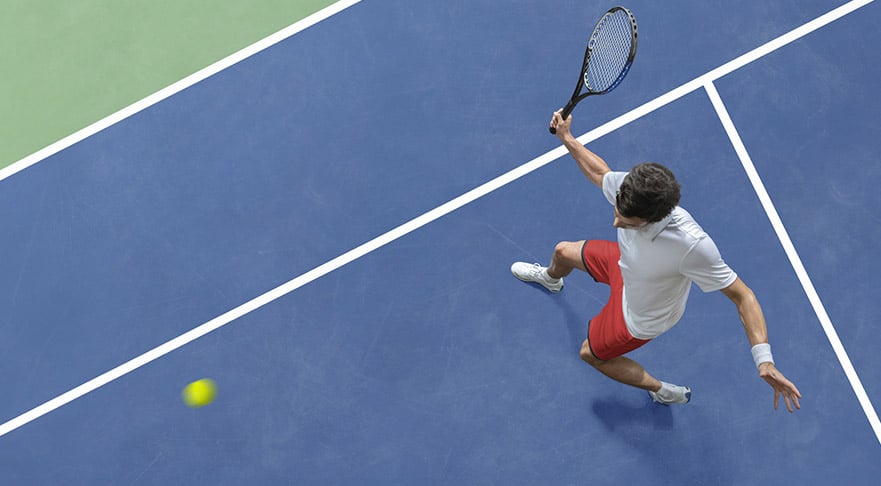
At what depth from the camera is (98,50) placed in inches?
233

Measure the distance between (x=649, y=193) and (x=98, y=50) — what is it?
4166mm

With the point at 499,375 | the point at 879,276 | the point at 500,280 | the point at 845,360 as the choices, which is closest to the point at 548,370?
the point at 499,375

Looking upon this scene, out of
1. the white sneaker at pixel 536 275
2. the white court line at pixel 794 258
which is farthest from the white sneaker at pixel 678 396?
the white court line at pixel 794 258

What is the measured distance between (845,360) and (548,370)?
6.06ft

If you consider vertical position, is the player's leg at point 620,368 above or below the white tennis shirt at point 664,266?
below

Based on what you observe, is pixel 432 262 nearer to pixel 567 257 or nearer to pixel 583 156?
pixel 567 257

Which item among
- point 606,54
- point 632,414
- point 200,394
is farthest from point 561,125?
point 200,394

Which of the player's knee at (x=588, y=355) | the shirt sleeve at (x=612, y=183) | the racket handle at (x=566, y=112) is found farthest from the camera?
the player's knee at (x=588, y=355)

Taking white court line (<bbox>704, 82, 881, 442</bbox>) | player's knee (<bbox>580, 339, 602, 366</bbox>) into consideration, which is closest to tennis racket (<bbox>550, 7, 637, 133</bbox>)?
white court line (<bbox>704, 82, 881, 442</bbox>)

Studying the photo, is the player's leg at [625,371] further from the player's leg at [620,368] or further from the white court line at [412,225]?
the white court line at [412,225]

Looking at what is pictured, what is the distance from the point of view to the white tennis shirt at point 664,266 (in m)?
3.83

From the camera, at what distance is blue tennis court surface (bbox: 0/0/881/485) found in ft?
17.4

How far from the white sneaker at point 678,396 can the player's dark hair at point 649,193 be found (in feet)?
5.89

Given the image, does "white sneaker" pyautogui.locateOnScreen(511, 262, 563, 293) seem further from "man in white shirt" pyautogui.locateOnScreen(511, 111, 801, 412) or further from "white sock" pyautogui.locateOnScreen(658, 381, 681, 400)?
"white sock" pyautogui.locateOnScreen(658, 381, 681, 400)
